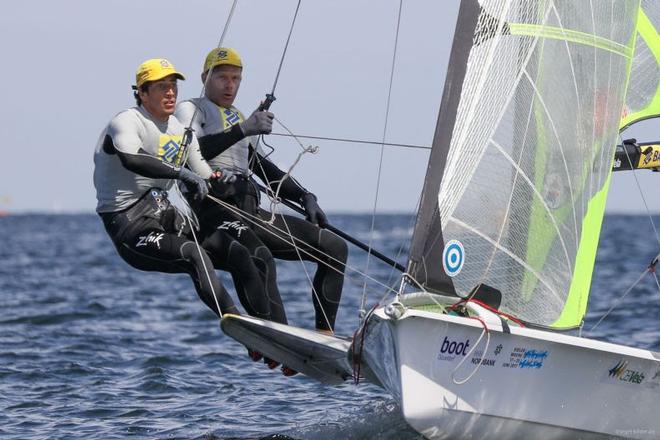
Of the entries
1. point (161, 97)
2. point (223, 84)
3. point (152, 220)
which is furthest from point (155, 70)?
point (152, 220)

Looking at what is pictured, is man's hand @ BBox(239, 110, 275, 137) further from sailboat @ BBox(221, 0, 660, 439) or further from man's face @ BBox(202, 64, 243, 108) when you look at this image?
sailboat @ BBox(221, 0, 660, 439)

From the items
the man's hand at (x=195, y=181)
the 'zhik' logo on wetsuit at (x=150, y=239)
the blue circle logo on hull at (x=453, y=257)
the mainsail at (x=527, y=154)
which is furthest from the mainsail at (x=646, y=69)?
the 'zhik' logo on wetsuit at (x=150, y=239)

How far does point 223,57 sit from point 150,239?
1.02 m

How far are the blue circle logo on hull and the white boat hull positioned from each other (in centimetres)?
28

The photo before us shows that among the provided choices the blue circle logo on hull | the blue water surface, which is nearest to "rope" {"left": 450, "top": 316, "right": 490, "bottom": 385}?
→ the blue circle logo on hull

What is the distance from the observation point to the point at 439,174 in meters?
5.14

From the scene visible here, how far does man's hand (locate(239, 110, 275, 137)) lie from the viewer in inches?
230

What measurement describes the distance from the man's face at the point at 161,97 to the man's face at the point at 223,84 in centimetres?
30

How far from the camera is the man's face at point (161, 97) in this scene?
5.96 metres

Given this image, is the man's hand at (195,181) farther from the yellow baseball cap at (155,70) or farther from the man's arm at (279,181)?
the man's arm at (279,181)

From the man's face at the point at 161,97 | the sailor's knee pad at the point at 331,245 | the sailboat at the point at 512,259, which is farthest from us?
the sailor's knee pad at the point at 331,245

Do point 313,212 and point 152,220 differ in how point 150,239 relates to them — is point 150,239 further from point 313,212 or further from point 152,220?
point 313,212

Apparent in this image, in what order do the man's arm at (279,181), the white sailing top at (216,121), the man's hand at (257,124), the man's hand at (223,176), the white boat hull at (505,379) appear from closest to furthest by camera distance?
1. the white boat hull at (505,379)
2. the man's hand at (257,124)
3. the man's hand at (223,176)
4. the white sailing top at (216,121)
5. the man's arm at (279,181)

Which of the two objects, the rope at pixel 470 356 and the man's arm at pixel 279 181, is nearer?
the rope at pixel 470 356
